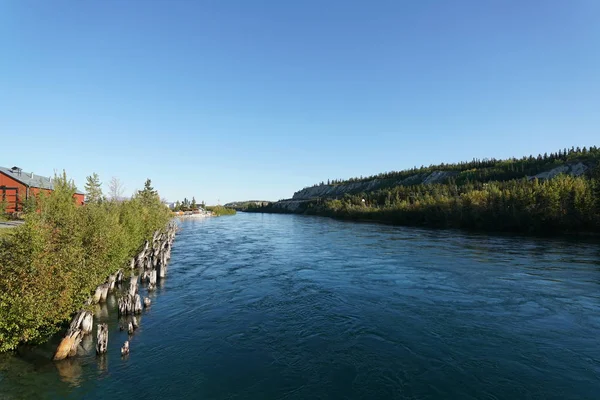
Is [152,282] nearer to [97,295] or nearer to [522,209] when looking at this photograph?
[97,295]

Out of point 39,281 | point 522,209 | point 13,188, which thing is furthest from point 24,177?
point 522,209

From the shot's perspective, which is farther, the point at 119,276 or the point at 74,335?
the point at 119,276

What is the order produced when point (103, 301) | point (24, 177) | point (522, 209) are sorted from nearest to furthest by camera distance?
point (103, 301), point (522, 209), point (24, 177)

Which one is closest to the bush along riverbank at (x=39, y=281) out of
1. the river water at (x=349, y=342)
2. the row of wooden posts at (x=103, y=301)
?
the row of wooden posts at (x=103, y=301)

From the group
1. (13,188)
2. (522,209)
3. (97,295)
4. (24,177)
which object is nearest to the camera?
(97,295)

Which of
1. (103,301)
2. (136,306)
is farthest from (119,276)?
(136,306)

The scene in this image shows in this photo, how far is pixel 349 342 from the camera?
47.0 ft

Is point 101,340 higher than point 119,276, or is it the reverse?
point 119,276

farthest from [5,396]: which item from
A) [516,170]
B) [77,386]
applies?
[516,170]

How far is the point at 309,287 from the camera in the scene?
23.6 meters

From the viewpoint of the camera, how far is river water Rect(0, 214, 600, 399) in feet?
35.4

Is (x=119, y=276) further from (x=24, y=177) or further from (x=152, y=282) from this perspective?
(x=24, y=177)

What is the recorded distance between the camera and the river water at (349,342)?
1080 centimetres

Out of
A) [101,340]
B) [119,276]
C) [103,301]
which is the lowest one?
[103,301]
